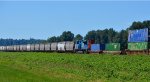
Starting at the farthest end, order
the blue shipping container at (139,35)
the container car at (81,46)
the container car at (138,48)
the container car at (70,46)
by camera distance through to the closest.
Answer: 1. the container car at (70,46)
2. the container car at (81,46)
3. the blue shipping container at (139,35)
4. the container car at (138,48)

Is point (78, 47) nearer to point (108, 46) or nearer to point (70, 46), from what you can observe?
point (70, 46)

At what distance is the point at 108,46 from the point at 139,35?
16.7 meters

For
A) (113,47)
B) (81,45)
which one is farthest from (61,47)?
(113,47)

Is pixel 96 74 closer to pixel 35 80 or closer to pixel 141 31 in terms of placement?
pixel 35 80

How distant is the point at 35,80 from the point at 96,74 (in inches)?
215

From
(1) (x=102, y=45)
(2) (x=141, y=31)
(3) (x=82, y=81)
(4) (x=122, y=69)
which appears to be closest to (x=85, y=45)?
(1) (x=102, y=45)

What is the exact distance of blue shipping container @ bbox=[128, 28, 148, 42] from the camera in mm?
46072

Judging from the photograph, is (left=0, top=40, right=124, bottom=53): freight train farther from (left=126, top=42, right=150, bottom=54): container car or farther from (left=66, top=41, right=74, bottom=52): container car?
(left=126, top=42, right=150, bottom=54): container car

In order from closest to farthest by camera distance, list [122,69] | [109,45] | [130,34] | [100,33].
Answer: [122,69] < [130,34] < [109,45] < [100,33]

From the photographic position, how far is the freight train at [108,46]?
46575 mm

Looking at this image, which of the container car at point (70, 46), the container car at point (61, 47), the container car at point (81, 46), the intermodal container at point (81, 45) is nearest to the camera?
the container car at point (81, 46)

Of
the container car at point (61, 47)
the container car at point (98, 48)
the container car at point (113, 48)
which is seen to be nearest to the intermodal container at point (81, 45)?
the container car at point (98, 48)

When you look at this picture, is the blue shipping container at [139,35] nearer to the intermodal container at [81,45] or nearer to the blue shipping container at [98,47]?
the blue shipping container at [98,47]

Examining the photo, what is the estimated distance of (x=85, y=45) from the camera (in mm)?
73562
